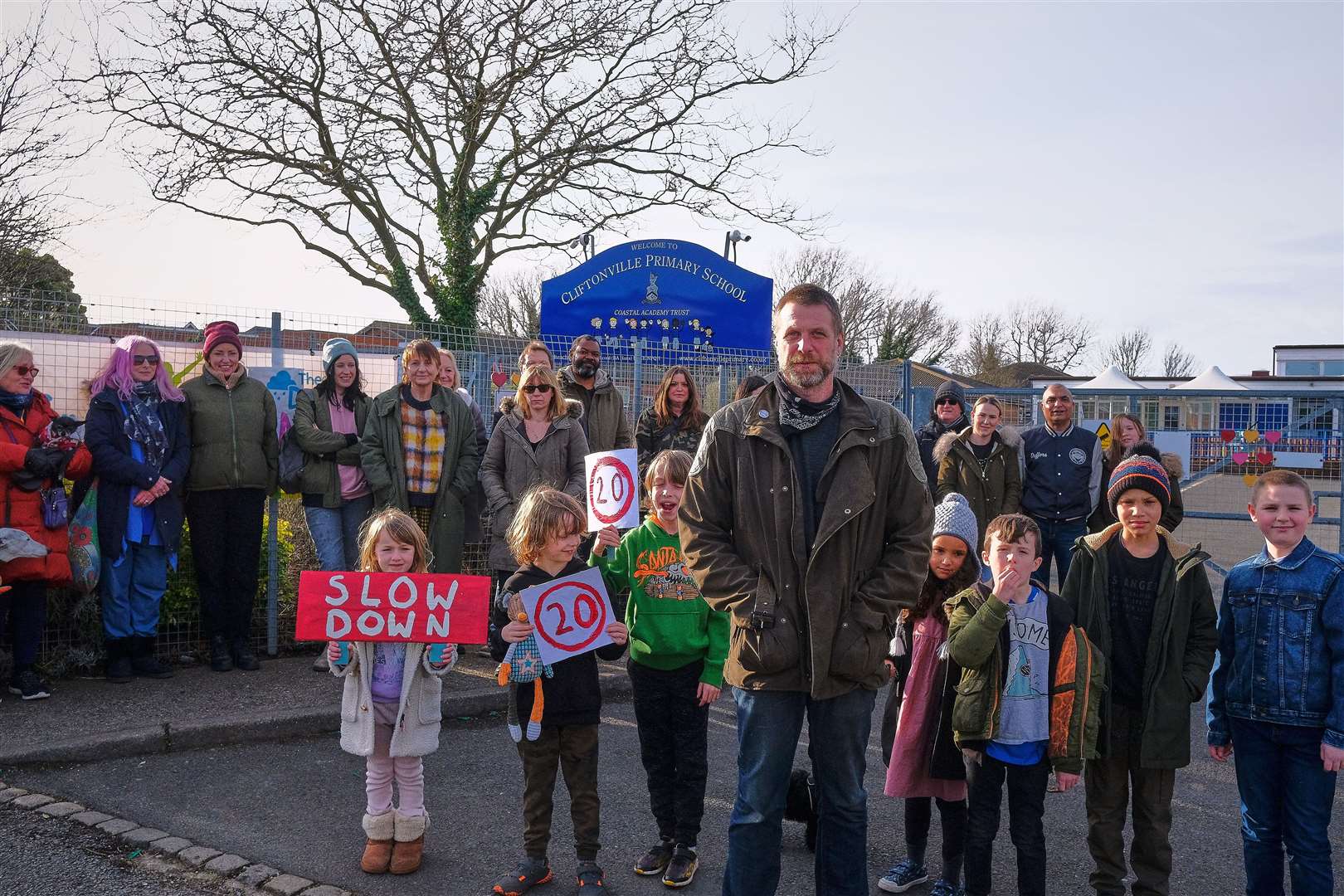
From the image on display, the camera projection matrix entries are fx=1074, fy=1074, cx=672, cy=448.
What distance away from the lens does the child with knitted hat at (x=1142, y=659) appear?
13.1 ft

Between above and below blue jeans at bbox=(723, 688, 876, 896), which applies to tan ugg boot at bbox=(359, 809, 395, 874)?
below

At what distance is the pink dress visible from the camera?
4.18 meters

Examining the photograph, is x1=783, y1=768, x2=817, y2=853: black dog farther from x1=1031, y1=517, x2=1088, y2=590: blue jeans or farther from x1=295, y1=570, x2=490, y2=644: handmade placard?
x1=1031, y1=517, x2=1088, y2=590: blue jeans

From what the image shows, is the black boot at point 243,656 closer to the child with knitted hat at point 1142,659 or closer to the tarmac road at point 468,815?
the tarmac road at point 468,815

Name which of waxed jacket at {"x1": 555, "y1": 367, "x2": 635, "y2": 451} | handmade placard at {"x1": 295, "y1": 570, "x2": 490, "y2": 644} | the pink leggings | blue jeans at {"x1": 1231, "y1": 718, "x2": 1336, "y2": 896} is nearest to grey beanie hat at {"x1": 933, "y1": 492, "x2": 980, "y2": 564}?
blue jeans at {"x1": 1231, "y1": 718, "x2": 1336, "y2": 896}

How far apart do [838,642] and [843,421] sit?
27.0 inches

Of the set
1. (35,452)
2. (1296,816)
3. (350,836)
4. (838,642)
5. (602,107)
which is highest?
(602,107)

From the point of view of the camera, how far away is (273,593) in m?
7.37

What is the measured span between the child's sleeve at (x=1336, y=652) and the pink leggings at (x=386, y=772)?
336 cm

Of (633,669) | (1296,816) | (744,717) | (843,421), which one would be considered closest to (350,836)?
(633,669)

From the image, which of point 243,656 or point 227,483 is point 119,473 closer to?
point 227,483

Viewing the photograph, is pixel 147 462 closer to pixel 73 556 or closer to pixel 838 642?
pixel 73 556

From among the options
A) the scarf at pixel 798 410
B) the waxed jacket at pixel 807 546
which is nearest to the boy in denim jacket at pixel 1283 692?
the waxed jacket at pixel 807 546

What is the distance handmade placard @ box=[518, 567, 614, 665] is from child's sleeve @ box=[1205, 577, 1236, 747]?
91.4 inches
